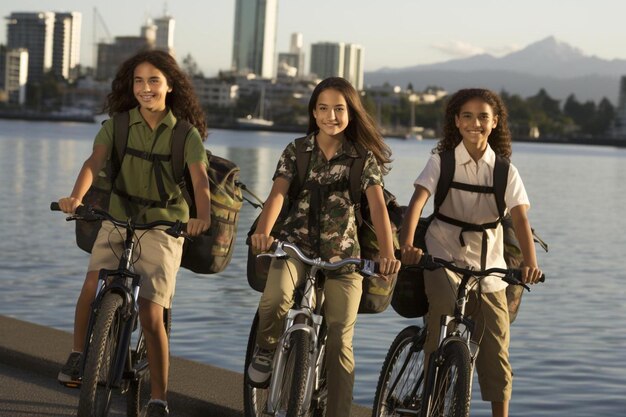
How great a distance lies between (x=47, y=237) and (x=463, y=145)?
62.6ft

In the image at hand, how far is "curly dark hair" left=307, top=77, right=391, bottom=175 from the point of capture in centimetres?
529

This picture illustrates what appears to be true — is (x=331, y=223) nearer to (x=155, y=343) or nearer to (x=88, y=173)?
(x=155, y=343)

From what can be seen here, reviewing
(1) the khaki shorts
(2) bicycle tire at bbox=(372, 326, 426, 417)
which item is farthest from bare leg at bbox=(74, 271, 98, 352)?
(2) bicycle tire at bbox=(372, 326, 426, 417)

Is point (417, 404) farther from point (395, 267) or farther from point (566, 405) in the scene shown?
point (566, 405)

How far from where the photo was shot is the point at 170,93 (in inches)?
231

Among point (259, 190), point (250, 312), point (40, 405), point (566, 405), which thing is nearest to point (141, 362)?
point (40, 405)

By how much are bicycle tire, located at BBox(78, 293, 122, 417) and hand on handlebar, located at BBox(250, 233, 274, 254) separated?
587 millimetres

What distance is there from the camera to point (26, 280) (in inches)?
652

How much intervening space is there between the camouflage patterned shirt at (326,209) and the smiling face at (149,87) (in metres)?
0.73

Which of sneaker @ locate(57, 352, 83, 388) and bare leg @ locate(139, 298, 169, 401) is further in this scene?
bare leg @ locate(139, 298, 169, 401)

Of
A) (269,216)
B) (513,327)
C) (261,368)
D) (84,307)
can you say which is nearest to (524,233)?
(269,216)

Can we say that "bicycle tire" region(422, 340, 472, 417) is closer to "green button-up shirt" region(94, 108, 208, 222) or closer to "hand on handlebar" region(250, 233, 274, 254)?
"hand on handlebar" region(250, 233, 274, 254)

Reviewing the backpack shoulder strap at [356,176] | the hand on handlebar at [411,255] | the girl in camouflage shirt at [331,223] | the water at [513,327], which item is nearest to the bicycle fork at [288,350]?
the girl in camouflage shirt at [331,223]

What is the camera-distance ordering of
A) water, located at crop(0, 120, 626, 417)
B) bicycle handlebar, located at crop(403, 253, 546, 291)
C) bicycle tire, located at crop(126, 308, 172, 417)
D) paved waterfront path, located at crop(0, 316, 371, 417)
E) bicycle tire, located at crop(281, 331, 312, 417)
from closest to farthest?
bicycle tire, located at crop(281, 331, 312, 417)
bicycle handlebar, located at crop(403, 253, 546, 291)
bicycle tire, located at crop(126, 308, 172, 417)
paved waterfront path, located at crop(0, 316, 371, 417)
water, located at crop(0, 120, 626, 417)
